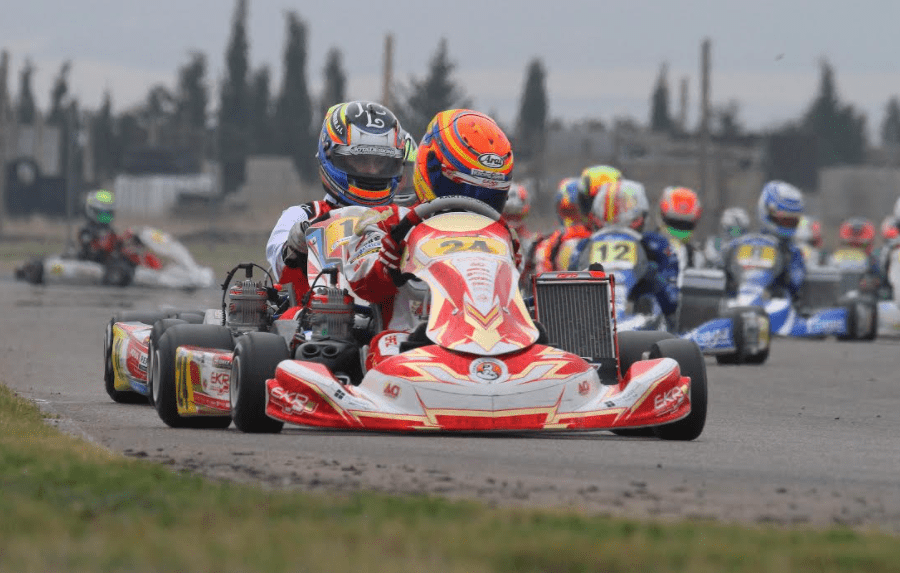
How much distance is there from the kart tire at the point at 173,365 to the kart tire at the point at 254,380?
2.26 feet

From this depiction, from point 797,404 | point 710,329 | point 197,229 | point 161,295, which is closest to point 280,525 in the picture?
point 797,404

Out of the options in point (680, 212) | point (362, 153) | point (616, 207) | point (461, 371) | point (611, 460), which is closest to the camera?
point (611, 460)

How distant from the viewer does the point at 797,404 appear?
11891mm

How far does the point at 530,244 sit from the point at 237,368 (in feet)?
33.8

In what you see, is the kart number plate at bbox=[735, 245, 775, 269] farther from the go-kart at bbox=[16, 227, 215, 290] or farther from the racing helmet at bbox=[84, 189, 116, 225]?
the racing helmet at bbox=[84, 189, 116, 225]

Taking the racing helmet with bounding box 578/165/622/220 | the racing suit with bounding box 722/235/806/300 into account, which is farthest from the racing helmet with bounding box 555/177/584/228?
the racing suit with bounding box 722/235/806/300

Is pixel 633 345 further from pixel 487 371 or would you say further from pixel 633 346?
pixel 487 371

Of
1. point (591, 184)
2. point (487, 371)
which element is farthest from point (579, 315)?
point (591, 184)

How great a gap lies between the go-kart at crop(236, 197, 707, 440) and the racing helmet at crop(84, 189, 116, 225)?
84.8ft

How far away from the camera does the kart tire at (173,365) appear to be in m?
9.27

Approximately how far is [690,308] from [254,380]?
29.2 ft

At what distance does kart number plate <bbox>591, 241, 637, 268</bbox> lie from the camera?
53.1 feet

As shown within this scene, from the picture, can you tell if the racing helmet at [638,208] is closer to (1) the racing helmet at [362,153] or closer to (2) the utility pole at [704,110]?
(1) the racing helmet at [362,153]

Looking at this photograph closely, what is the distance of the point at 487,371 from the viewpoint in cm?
823
